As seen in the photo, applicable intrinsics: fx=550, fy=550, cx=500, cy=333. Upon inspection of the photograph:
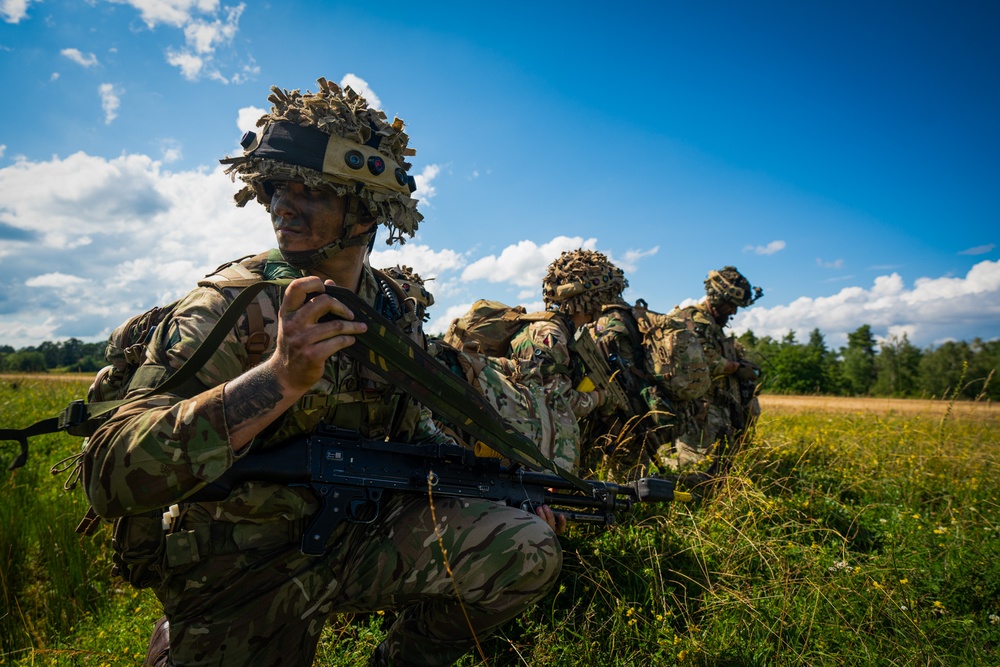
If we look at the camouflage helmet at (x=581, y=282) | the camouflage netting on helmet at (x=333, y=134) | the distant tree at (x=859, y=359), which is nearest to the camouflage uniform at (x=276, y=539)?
the camouflage netting on helmet at (x=333, y=134)

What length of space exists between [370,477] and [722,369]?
6.51 meters

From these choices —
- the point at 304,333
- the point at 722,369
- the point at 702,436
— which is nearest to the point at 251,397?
the point at 304,333

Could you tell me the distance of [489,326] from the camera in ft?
17.3

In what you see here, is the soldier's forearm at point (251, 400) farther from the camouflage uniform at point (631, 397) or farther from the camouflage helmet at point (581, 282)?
the camouflage uniform at point (631, 397)

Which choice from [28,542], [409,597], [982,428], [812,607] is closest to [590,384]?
[812,607]

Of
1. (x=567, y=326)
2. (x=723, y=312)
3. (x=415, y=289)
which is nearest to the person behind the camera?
(x=415, y=289)

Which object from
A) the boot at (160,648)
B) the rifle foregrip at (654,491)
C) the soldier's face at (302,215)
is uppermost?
the soldier's face at (302,215)

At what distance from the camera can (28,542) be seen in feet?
14.5

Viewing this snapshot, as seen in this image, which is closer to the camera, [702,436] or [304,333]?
[304,333]

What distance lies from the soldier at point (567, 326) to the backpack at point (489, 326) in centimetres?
8

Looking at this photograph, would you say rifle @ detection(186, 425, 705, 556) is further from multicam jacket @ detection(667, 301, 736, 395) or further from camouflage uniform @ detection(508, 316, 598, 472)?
multicam jacket @ detection(667, 301, 736, 395)

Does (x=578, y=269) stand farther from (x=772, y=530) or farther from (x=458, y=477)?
(x=458, y=477)

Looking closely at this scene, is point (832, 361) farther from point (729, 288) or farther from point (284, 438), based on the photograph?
point (284, 438)

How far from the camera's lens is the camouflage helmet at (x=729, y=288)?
26.7ft
